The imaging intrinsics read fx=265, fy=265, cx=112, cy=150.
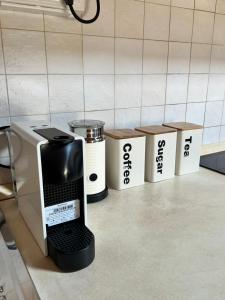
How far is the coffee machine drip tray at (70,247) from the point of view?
0.57 meters

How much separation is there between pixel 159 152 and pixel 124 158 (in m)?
0.15

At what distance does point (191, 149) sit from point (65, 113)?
53 cm

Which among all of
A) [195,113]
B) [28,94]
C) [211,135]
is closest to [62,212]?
[28,94]

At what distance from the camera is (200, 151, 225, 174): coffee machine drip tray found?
1.15 m

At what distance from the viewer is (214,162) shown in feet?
4.04

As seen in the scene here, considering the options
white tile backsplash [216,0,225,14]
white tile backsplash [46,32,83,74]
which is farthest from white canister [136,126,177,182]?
white tile backsplash [216,0,225,14]

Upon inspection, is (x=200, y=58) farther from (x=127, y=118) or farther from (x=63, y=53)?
(x=63, y=53)

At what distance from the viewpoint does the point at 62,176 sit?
1.89 feet

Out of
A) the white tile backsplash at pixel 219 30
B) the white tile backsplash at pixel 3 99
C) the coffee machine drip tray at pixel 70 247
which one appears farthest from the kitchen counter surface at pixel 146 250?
the white tile backsplash at pixel 219 30

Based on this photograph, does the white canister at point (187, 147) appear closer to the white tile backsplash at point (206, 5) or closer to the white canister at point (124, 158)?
the white canister at point (124, 158)

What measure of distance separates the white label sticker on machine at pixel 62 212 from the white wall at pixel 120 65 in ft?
1.29

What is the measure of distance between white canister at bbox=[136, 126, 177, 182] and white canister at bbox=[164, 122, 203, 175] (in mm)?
39

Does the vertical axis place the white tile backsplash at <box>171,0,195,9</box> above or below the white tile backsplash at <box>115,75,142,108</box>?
above

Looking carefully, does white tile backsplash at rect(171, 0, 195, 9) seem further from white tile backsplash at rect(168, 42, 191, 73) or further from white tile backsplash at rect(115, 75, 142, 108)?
white tile backsplash at rect(115, 75, 142, 108)
